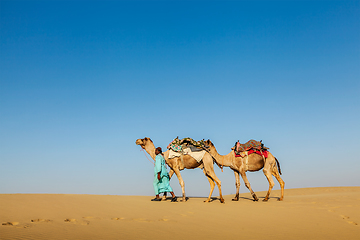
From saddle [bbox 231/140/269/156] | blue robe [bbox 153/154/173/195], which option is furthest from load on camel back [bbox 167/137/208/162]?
saddle [bbox 231/140/269/156]

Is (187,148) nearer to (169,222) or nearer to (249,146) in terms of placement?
(249,146)

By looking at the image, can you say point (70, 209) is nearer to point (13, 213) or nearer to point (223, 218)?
point (13, 213)

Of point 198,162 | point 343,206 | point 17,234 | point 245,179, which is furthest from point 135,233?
point 343,206

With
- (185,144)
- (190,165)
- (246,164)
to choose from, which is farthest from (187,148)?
(246,164)

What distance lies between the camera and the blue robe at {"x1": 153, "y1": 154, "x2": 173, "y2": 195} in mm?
13266

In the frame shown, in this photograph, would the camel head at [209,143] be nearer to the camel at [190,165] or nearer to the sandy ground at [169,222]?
the camel at [190,165]

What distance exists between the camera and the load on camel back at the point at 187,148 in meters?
13.7

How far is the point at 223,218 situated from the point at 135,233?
3.69m

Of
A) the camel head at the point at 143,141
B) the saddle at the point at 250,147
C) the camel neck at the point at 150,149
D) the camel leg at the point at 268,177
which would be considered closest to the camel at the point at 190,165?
the camel neck at the point at 150,149

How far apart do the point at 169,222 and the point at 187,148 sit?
5907mm

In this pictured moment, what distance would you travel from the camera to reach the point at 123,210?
955 cm

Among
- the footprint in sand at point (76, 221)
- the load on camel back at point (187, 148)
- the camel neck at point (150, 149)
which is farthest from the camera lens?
the camel neck at point (150, 149)

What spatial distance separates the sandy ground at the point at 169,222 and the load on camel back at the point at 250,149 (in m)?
3.31

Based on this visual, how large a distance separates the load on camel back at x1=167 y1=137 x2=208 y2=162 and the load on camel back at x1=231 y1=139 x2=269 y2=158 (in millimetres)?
1587
